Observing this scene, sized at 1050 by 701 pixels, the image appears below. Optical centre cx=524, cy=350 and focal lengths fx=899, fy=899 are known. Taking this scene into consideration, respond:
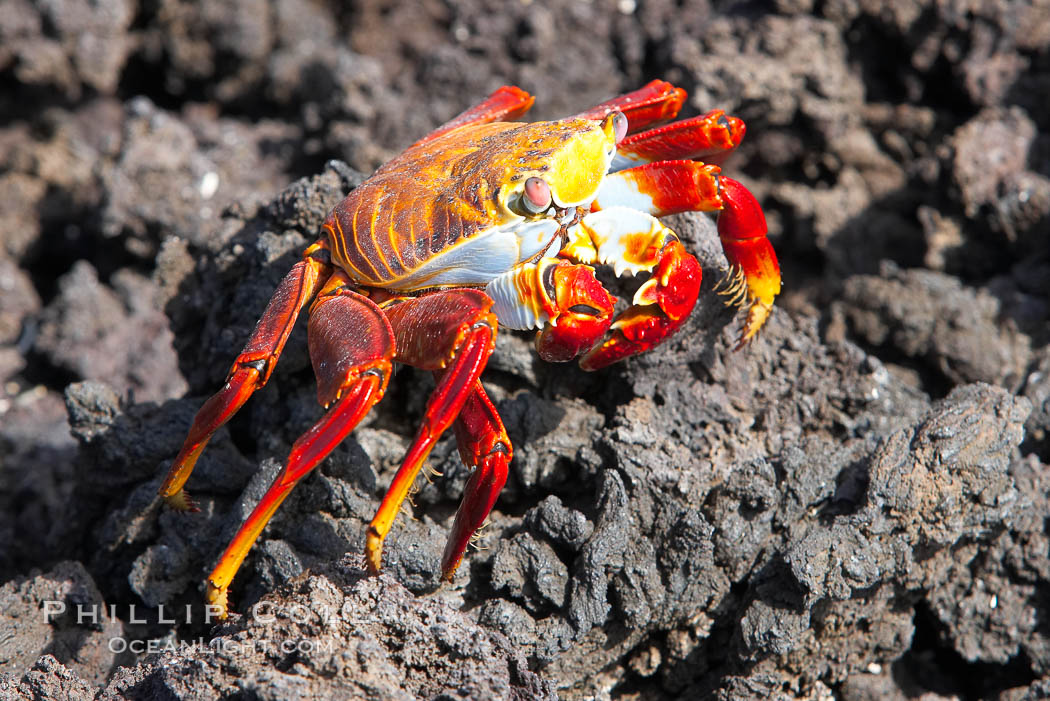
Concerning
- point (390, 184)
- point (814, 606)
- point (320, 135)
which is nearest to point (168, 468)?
point (390, 184)

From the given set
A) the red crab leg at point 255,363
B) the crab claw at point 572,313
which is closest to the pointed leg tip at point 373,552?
the red crab leg at point 255,363

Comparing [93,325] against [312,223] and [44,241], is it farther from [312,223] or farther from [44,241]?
[312,223]

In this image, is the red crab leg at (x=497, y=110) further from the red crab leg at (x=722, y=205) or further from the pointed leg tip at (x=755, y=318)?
the pointed leg tip at (x=755, y=318)

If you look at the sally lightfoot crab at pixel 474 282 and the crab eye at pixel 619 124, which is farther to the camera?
the crab eye at pixel 619 124

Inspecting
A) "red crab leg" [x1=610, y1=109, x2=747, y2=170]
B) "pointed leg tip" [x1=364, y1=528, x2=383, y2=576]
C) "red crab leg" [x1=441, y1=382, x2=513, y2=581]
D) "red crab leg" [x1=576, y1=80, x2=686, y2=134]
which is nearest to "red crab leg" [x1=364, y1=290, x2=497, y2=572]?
"pointed leg tip" [x1=364, y1=528, x2=383, y2=576]

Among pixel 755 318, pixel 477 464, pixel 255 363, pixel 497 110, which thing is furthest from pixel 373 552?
pixel 497 110
